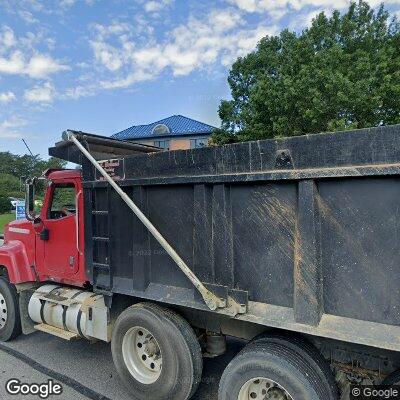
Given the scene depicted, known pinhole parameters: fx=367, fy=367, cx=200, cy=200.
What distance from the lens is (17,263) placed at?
5180mm

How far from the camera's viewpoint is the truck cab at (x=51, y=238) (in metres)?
4.48

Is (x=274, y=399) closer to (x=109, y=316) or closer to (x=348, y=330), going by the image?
(x=348, y=330)

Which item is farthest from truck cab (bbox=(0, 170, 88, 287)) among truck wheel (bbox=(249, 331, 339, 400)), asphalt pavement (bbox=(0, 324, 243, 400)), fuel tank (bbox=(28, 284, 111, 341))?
truck wheel (bbox=(249, 331, 339, 400))

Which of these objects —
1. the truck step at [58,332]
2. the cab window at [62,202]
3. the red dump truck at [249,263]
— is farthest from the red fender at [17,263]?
the red dump truck at [249,263]

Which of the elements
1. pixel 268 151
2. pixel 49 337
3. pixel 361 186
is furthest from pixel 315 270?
pixel 49 337

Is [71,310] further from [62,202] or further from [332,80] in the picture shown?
[332,80]

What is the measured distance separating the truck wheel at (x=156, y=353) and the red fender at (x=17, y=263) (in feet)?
6.71

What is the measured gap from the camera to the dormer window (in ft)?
128

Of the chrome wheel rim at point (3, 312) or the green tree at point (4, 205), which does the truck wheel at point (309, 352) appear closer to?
the chrome wheel rim at point (3, 312)

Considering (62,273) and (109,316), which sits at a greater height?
(62,273)

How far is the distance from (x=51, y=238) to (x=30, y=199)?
26.4 inches

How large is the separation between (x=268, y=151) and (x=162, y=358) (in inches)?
84.0

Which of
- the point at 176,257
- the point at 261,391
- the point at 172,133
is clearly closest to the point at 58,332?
the point at 176,257

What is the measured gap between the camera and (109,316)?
13.1 feet
